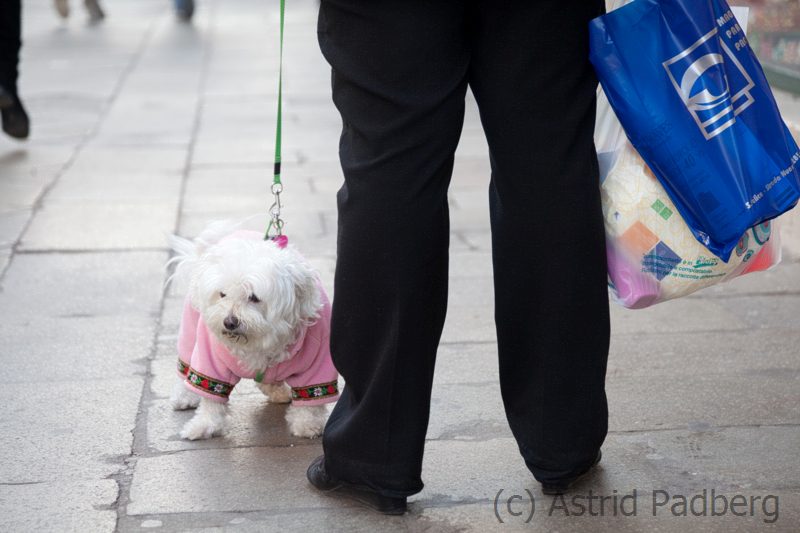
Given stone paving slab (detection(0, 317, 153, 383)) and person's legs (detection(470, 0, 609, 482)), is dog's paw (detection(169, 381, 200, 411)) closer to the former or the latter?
stone paving slab (detection(0, 317, 153, 383))

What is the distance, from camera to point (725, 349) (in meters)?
3.33

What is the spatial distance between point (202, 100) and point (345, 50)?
6.04 metres

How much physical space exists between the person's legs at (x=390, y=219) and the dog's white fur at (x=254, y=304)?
0.39 metres

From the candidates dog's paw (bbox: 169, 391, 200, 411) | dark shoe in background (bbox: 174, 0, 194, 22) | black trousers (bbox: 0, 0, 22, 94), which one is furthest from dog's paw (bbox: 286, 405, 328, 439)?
dark shoe in background (bbox: 174, 0, 194, 22)

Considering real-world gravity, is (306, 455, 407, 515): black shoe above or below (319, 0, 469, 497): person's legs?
below

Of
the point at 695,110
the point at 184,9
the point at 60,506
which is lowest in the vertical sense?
the point at 184,9

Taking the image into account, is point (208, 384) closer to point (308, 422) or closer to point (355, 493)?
point (308, 422)

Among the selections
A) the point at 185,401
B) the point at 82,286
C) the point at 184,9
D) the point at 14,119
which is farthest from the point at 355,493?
the point at 184,9

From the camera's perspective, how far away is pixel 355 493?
233cm

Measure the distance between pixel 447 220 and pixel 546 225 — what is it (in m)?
0.20

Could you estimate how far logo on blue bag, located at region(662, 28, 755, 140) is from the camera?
2111mm

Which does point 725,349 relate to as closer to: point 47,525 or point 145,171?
point 47,525

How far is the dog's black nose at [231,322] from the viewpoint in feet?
8.60

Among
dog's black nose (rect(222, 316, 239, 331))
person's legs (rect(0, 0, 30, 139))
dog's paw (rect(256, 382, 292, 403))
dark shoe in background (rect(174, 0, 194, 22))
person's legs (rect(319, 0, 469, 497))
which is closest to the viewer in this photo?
person's legs (rect(319, 0, 469, 497))
